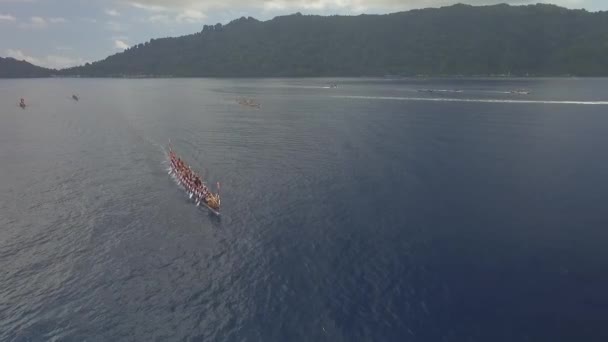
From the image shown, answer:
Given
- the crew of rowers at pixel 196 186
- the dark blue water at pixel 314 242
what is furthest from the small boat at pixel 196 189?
the dark blue water at pixel 314 242

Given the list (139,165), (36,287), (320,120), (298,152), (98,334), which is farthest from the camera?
(320,120)

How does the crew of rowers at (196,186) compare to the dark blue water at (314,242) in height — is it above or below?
above

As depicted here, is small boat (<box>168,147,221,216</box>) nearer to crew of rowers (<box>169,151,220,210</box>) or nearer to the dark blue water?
crew of rowers (<box>169,151,220,210</box>)

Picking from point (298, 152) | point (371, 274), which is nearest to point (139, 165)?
point (298, 152)

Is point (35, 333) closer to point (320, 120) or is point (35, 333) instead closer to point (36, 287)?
point (36, 287)

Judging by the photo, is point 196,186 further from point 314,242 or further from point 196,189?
point 314,242

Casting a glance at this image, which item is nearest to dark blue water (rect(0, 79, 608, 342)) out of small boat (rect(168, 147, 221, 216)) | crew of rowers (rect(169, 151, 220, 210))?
small boat (rect(168, 147, 221, 216))

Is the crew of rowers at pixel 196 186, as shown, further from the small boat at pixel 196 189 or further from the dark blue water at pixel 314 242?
the dark blue water at pixel 314 242
